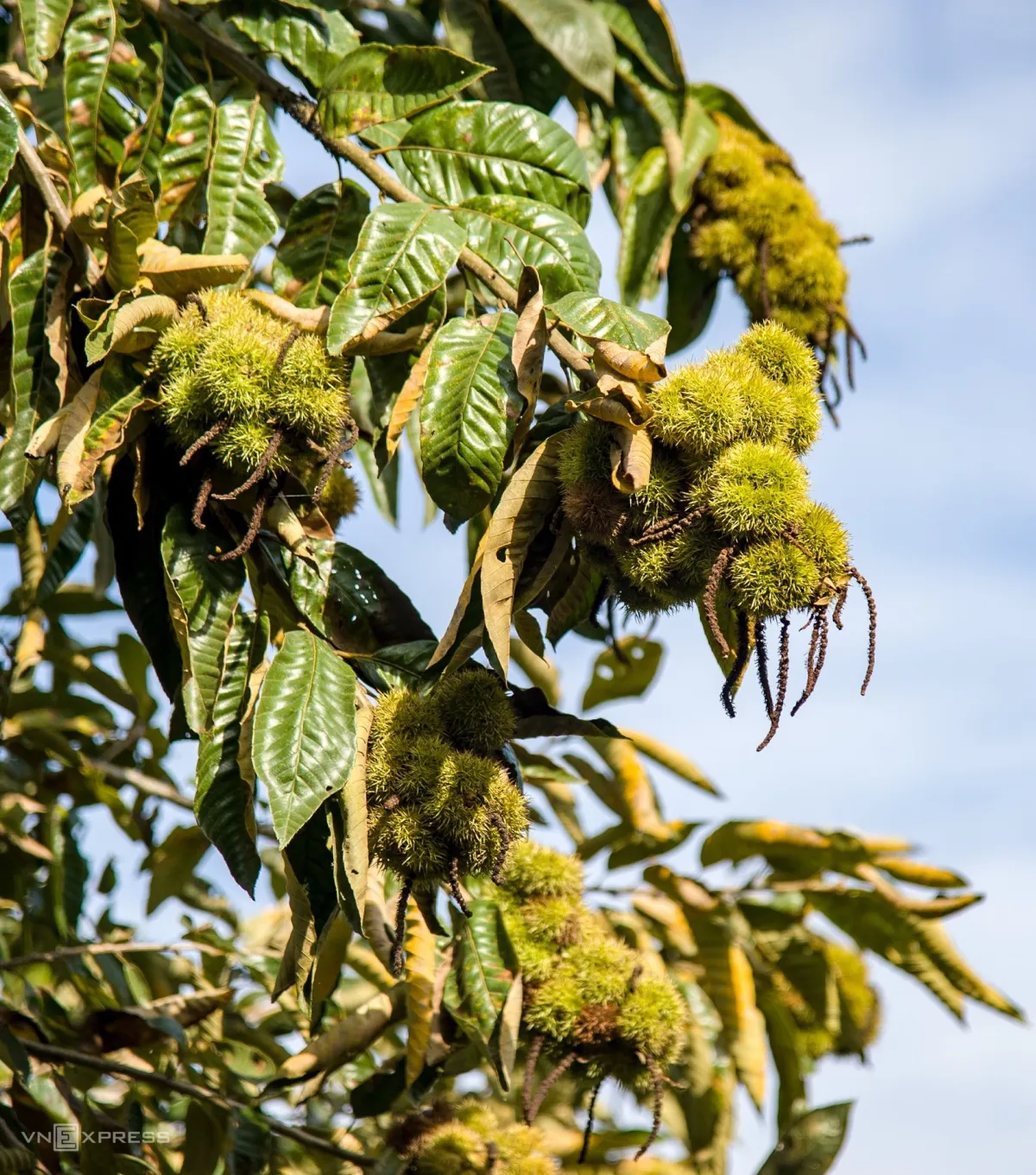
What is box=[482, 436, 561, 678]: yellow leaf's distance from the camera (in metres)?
1.42

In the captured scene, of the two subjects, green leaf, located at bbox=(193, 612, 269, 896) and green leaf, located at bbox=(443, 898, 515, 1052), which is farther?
green leaf, located at bbox=(443, 898, 515, 1052)

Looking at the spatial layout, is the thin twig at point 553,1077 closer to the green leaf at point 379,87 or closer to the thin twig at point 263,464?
the thin twig at point 263,464

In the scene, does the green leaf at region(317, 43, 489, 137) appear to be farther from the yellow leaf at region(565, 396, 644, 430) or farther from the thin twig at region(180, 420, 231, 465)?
the yellow leaf at region(565, 396, 644, 430)

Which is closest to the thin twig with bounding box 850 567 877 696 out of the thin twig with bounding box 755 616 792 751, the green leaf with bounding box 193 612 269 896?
the thin twig with bounding box 755 616 792 751

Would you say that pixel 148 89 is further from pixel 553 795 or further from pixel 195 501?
pixel 553 795

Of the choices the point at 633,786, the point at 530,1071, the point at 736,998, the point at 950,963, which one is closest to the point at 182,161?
the point at 530,1071

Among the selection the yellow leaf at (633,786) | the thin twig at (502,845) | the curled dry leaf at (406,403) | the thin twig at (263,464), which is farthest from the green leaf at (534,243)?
the yellow leaf at (633,786)

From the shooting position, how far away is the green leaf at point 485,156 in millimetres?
1926

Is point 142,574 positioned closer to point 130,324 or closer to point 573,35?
point 130,324

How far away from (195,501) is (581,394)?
555 millimetres

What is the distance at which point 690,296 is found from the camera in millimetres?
2736

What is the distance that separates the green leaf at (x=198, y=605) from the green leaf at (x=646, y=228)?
1.21 metres

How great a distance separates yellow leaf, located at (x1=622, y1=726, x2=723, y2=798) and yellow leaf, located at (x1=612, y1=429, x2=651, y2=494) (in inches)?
66.1

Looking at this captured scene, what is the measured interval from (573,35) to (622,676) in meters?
1.31
